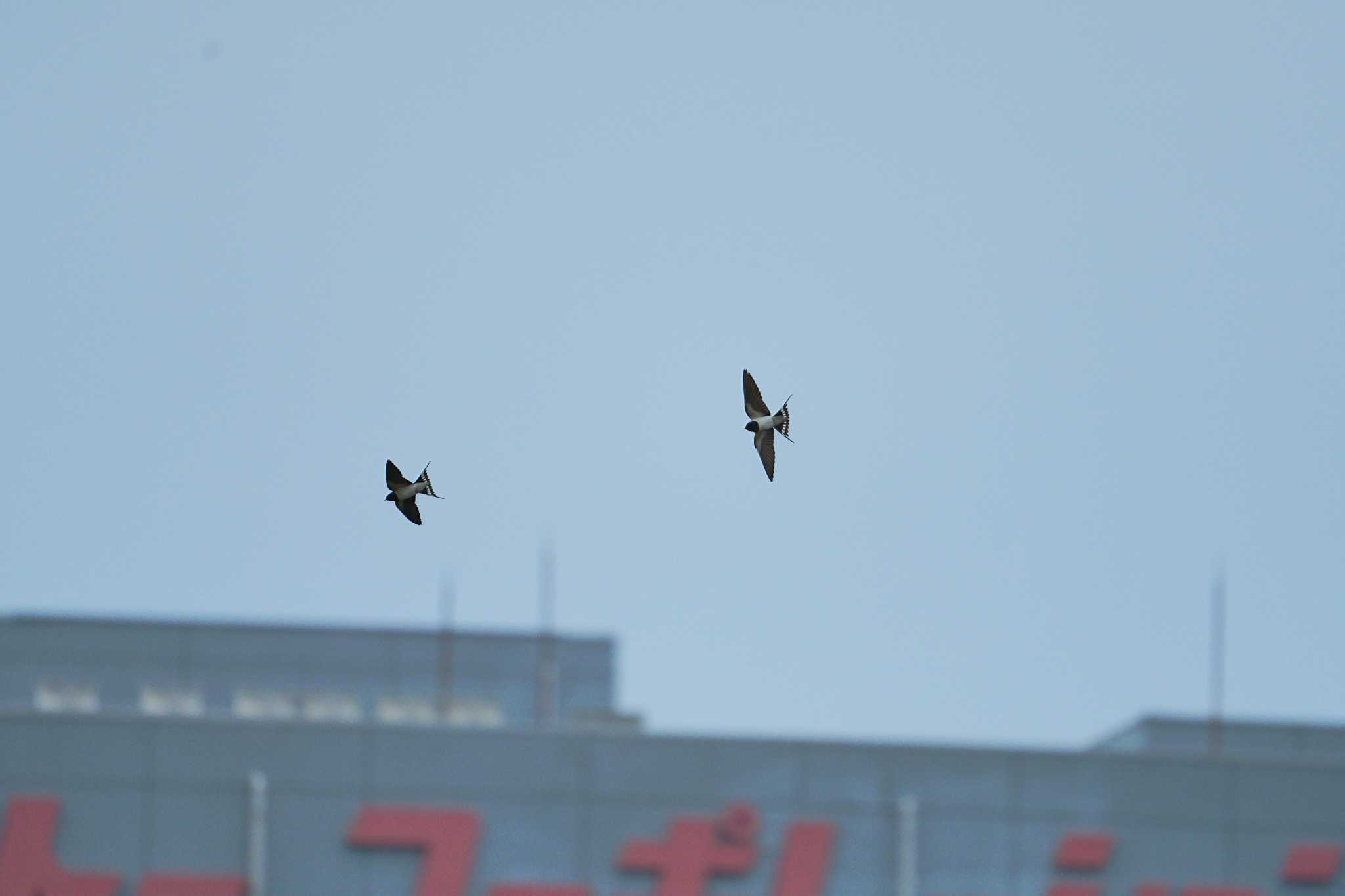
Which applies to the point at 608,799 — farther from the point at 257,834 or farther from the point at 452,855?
the point at 257,834

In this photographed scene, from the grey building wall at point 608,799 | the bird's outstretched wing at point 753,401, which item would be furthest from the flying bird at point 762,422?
the grey building wall at point 608,799

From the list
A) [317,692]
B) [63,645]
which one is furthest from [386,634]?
[63,645]

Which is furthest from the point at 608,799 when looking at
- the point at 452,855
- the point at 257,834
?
the point at 257,834

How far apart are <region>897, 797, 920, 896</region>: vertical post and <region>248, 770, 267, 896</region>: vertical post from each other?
1142 cm

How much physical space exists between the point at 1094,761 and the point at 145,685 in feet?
114

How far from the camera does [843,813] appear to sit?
5966cm

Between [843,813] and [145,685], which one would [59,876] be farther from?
[145,685]

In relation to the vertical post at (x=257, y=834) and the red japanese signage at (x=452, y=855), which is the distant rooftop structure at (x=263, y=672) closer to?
Result: the red japanese signage at (x=452, y=855)

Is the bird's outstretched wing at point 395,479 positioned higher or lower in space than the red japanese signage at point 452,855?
higher

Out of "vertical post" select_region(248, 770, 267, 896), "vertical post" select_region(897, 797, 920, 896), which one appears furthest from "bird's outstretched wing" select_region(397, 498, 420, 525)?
"vertical post" select_region(897, 797, 920, 896)

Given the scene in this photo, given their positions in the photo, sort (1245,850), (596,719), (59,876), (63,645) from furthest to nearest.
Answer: (63,645) < (596,719) < (1245,850) < (59,876)

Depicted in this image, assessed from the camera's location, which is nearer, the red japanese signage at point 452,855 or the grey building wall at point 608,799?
the red japanese signage at point 452,855

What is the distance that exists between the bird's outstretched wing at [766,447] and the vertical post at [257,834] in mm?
26032

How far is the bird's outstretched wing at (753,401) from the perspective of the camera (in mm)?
34938
